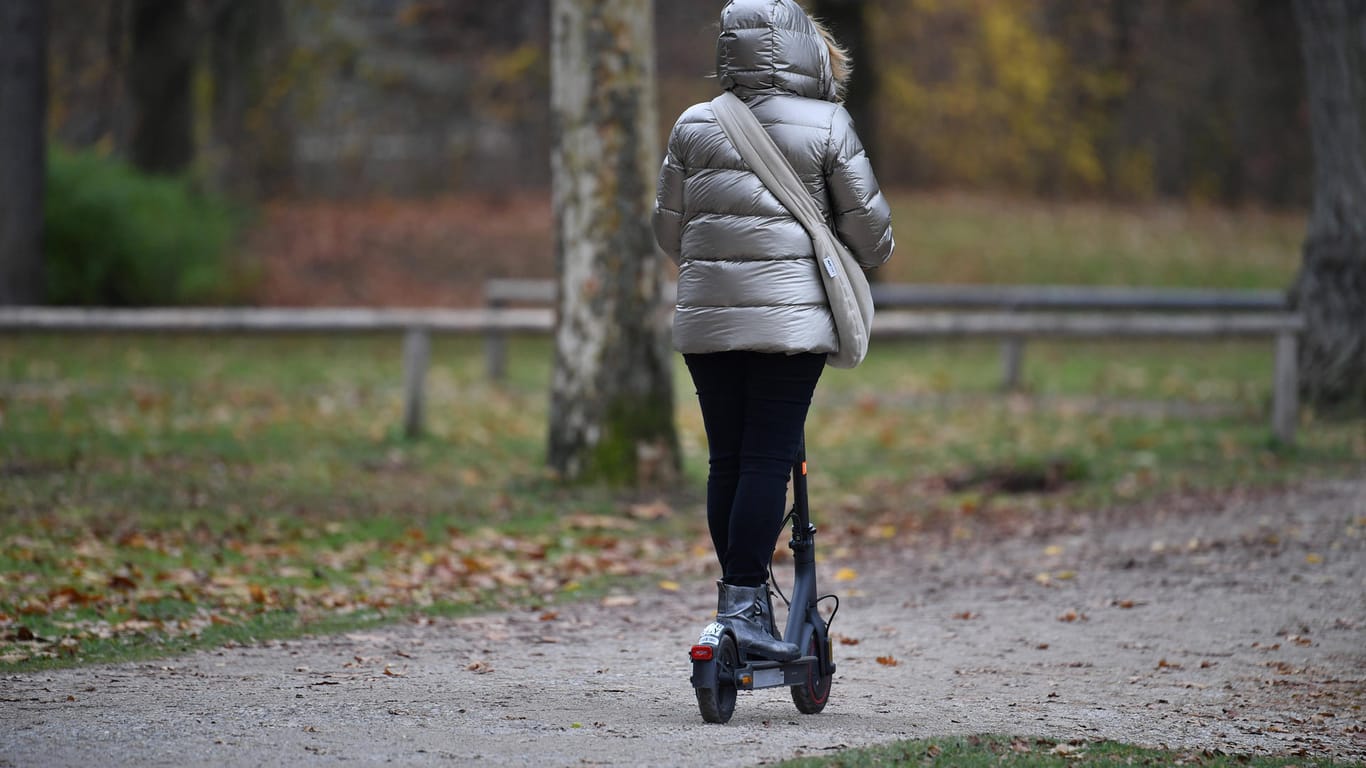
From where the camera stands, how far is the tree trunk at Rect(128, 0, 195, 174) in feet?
69.8

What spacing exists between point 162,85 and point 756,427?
19.2m

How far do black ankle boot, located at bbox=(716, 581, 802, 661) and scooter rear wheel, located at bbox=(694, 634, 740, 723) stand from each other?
42mm

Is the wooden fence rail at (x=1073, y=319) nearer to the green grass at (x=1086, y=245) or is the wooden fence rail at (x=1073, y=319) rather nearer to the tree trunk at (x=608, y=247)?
the tree trunk at (x=608, y=247)

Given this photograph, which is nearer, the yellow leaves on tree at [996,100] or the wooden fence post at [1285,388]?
the wooden fence post at [1285,388]

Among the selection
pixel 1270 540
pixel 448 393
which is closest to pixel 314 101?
pixel 448 393

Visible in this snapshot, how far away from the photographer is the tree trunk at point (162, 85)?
21.3 metres

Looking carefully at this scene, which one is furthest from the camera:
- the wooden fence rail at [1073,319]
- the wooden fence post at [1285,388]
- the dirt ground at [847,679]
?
the wooden fence rail at [1073,319]

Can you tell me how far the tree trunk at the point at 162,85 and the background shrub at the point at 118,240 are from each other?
2.36 m

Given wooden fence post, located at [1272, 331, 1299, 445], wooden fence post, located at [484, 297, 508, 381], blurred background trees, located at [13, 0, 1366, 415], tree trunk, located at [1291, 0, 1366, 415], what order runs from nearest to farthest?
wooden fence post, located at [1272, 331, 1299, 445] < tree trunk, located at [1291, 0, 1366, 415] < wooden fence post, located at [484, 297, 508, 381] < blurred background trees, located at [13, 0, 1366, 415]

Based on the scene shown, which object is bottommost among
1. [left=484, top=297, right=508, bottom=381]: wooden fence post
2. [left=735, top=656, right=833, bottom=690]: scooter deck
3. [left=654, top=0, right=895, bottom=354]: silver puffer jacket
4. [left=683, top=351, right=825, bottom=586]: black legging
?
[left=484, top=297, right=508, bottom=381]: wooden fence post

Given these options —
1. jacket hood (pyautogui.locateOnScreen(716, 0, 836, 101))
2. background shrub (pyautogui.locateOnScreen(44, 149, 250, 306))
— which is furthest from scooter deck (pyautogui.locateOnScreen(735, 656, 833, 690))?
background shrub (pyautogui.locateOnScreen(44, 149, 250, 306))

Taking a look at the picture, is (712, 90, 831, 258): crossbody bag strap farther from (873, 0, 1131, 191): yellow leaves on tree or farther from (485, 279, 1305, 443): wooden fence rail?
(873, 0, 1131, 191): yellow leaves on tree

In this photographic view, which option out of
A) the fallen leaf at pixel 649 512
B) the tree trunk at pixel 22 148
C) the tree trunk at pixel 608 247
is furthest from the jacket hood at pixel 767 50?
the tree trunk at pixel 22 148

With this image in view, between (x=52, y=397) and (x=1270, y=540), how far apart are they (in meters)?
9.22
